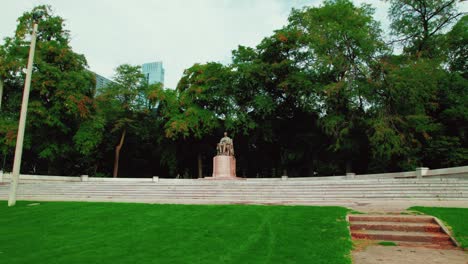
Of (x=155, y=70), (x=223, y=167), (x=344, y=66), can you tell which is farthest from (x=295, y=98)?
(x=155, y=70)

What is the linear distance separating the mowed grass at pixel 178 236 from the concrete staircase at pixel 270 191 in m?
4.43

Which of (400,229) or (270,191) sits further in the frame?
(270,191)

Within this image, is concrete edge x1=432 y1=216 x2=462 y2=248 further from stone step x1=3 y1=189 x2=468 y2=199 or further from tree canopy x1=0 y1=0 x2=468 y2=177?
tree canopy x1=0 y1=0 x2=468 y2=177

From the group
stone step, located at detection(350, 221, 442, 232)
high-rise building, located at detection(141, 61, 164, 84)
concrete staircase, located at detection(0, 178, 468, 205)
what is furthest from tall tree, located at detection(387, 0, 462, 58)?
high-rise building, located at detection(141, 61, 164, 84)

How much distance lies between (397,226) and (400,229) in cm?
10

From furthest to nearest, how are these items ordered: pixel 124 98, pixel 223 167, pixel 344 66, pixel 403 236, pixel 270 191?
pixel 124 98 < pixel 344 66 < pixel 223 167 < pixel 270 191 < pixel 403 236

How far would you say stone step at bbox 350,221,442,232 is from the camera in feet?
25.7

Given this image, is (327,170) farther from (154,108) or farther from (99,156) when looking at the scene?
(99,156)

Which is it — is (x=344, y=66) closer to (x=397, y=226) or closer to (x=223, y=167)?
(x=223, y=167)

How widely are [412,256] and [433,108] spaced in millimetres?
22934

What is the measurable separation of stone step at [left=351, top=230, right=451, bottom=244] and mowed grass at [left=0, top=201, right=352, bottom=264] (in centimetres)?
49

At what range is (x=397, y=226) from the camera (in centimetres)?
799

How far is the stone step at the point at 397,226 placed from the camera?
7.84 m

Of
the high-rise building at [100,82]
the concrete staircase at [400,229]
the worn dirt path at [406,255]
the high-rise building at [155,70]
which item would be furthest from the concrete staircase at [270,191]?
the high-rise building at [155,70]
